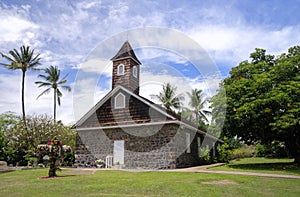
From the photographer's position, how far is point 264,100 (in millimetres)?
14430

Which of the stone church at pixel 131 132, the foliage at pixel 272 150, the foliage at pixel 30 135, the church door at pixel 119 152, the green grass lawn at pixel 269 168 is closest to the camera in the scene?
the green grass lawn at pixel 269 168

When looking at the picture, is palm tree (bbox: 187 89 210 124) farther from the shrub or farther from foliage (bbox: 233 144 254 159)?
the shrub

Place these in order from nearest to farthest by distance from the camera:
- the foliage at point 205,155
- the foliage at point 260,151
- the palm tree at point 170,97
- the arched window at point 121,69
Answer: the arched window at point 121,69 < the foliage at point 205,155 < the foliage at point 260,151 < the palm tree at point 170,97

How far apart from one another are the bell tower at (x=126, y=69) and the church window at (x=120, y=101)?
1325mm

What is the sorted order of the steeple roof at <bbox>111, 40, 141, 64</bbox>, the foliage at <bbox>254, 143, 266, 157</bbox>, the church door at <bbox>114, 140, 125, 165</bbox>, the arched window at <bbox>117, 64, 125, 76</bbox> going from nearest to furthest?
the church door at <bbox>114, 140, 125, 165</bbox> → the arched window at <bbox>117, 64, 125, 76</bbox> → the steeple roof at <bbox>111, 40, 141, 64</bbox> → the foliage at <bbox>254, 143, 266, 157</bbox>

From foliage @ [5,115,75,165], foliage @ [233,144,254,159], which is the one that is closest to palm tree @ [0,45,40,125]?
foliage @ [5,115,75,165]

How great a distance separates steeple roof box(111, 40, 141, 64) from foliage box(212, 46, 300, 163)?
6.86 meters

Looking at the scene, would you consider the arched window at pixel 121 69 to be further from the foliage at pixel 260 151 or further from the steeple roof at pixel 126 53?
the foliage at pixel 260 151

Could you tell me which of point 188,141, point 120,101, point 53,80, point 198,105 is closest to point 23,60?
point 53,80

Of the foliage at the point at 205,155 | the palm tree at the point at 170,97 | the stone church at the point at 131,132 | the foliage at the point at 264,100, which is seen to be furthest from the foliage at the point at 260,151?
the stone church at the point at 131,132

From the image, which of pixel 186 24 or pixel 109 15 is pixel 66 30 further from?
pixel 186 24

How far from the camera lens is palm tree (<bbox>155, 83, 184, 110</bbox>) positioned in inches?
1635

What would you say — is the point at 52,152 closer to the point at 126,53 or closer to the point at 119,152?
the point at 119,152

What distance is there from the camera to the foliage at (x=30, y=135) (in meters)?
24.5
